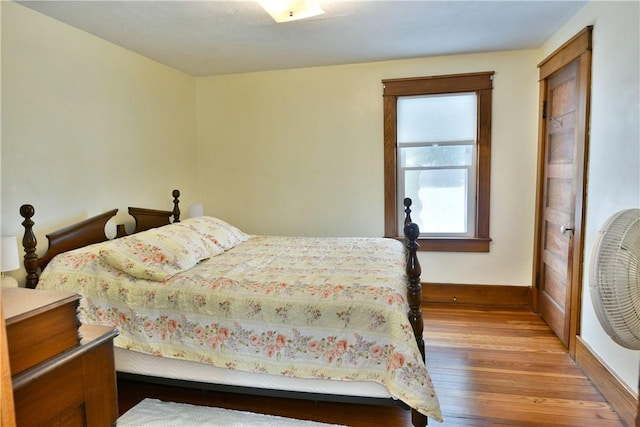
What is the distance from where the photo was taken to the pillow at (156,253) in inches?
91.0

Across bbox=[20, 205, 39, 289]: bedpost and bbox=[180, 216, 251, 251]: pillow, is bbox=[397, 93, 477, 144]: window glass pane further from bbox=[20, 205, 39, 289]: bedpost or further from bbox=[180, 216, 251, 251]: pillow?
bbox=[20, 205, 39, 289]: bedpost

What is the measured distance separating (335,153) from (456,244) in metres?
1.49

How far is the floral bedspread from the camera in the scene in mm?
1887

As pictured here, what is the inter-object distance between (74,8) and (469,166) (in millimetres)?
3377

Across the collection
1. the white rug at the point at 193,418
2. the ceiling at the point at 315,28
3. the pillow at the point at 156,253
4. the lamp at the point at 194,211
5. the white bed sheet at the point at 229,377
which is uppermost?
the ceiling at the point at 315,28

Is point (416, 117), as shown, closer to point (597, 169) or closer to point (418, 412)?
point (597, 169)

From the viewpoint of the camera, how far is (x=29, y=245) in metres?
2.33

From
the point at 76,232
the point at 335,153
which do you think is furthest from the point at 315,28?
the point at 76,232

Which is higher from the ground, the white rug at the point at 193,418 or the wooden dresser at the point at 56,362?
the wooden dresser at the point at 56,362

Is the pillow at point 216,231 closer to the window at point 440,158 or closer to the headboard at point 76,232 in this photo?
the headboard at point 76,232

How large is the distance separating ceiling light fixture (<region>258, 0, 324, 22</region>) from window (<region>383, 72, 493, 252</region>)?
1632mm

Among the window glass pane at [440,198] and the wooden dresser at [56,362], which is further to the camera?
the window glass pane at [440,198]

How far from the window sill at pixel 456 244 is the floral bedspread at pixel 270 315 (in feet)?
4.89

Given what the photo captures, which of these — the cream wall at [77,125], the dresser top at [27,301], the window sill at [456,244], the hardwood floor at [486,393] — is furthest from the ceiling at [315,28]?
the hardwood floor at [486,393]
